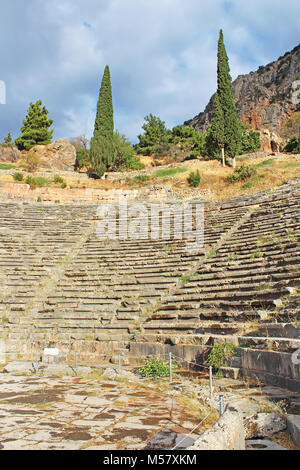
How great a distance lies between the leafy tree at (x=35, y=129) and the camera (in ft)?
127

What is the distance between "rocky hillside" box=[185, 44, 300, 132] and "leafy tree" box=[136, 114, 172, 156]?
16.9 meters

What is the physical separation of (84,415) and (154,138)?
4097cm

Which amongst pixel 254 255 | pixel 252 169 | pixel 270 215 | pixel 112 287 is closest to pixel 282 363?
pixel 254 255

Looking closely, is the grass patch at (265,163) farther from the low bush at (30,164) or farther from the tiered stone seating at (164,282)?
the low bush at (30,164)

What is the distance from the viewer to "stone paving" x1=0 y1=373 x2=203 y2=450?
3297 mm

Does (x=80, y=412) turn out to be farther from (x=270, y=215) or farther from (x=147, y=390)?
(x=270, y=215)

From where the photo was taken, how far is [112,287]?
36.4 feet

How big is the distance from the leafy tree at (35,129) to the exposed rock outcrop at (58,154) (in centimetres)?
175

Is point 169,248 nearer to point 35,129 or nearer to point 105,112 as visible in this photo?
point 105,112

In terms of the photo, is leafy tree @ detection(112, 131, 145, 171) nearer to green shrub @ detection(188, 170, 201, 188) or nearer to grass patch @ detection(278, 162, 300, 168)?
green shrub @ detection(188, 170, 201, 188)

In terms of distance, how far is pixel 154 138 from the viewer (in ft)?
140

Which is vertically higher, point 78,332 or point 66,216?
point 66,216

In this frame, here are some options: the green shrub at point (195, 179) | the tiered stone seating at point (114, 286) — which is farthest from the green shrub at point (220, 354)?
the green shrub at point (195, 179)

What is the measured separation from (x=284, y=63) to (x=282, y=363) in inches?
2757
